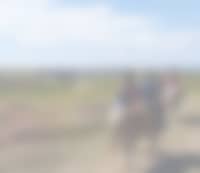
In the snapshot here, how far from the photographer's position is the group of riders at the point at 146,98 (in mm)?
1277

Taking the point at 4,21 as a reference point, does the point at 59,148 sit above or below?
below

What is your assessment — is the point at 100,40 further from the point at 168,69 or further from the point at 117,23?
the point at 168,69

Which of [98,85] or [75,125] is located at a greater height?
[98,85]

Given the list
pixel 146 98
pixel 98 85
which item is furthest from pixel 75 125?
pixel 146 98

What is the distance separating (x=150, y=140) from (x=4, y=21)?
0.67 metres

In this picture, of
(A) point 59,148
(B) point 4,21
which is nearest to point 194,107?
(A) point 59,148

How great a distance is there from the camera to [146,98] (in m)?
1.28

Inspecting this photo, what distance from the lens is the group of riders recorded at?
128 centimetres

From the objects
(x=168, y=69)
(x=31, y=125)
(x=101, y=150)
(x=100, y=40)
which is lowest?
(x=101, y=150)

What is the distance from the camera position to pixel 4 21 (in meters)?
1.26

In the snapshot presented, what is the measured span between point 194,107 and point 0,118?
70 centimetres

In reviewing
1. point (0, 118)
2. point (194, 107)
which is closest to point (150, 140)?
point (194, 107)

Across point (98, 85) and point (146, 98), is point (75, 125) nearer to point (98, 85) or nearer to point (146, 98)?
point (98, 85)

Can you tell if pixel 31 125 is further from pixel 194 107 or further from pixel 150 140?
pixel 194 107
